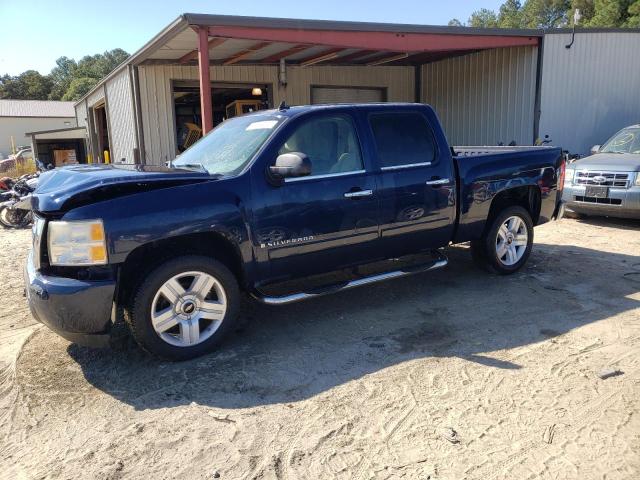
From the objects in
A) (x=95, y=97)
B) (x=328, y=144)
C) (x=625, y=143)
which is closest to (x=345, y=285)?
(x=328, y=144)

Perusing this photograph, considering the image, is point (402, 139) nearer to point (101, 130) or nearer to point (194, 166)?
point (194, 166)

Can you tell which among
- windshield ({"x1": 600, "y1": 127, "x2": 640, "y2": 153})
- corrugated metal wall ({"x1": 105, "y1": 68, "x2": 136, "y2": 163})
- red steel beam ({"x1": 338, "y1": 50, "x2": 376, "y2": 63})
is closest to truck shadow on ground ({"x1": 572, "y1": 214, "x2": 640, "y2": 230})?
windshield ({"x1": 600, "y1": 127, "x2": 640, "y2": 153})

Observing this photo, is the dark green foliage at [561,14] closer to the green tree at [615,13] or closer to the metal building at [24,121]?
the green tree at [615,13]

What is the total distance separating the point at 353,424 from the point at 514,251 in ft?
12.3

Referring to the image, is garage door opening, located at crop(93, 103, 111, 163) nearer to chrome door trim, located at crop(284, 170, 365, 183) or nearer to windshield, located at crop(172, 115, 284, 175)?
windshield, located at crop(172, 115, 284, 175)

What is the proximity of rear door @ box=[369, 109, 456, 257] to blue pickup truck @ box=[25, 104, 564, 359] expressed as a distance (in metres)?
0.01

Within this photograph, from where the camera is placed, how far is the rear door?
4.81m

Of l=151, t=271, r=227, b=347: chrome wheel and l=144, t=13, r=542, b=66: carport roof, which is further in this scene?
l=144, t=13, r=542, b=66: carport roof

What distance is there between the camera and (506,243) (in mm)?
5965

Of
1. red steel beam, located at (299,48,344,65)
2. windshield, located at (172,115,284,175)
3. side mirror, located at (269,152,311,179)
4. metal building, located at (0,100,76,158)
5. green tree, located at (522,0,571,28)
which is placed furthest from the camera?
green tree, located at (522,0,571,28)

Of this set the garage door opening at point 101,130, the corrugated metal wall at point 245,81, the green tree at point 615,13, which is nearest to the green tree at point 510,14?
the green tree at point 615,13

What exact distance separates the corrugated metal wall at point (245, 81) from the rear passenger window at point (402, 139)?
29.9 ft

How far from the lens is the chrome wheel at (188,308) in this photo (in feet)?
12.5

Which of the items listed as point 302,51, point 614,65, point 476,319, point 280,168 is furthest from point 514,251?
point 614,65
